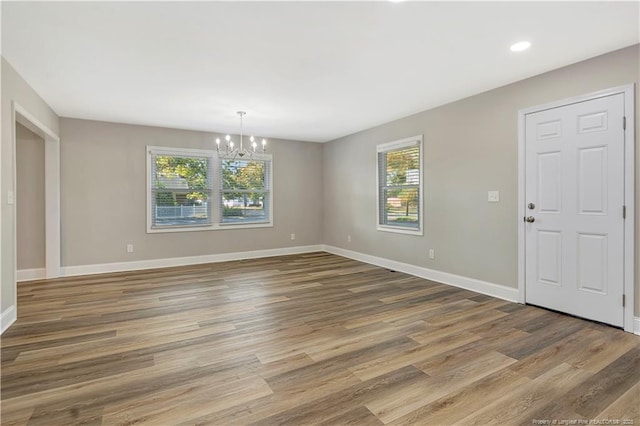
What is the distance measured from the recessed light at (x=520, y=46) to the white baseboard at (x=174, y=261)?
17.4 feet

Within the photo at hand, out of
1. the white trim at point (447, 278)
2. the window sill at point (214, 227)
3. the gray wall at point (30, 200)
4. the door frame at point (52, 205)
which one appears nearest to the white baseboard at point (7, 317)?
the door frame at point (52, 205)

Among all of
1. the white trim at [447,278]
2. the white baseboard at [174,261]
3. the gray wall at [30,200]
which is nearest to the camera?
the white trim at [447,278]

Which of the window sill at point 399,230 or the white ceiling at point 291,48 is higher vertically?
the white ceiling at point 291,48

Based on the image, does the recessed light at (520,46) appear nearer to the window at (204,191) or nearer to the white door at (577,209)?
the white door at (577,209)

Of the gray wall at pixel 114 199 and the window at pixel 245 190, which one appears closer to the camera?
the gray wall at pixel 114 199

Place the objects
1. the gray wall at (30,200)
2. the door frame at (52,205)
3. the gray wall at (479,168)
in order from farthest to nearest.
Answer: the door frame at (52,205) → the gray wall at (30,200) → the gray wall at (479,168)

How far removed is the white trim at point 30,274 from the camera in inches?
189

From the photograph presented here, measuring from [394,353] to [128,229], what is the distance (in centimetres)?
498

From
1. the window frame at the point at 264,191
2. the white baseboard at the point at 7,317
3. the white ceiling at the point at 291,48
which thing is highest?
the white ceiling at the point at 291,48

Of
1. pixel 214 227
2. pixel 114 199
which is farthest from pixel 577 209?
pixel 114 199

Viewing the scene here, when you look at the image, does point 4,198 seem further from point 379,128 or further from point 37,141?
point 379,128

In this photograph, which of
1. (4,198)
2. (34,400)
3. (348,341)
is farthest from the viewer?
(4,198)

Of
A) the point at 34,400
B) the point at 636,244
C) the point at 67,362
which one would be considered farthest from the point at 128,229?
the point at 636,244

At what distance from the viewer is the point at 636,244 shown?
9.26 feet
